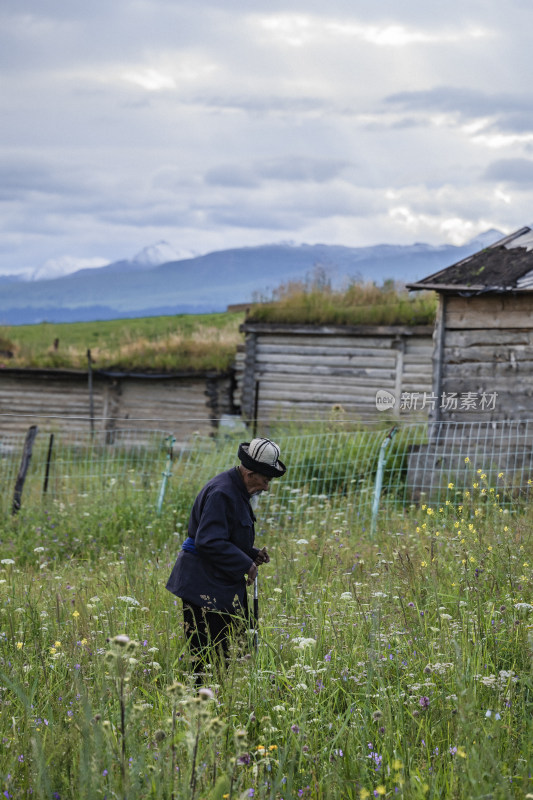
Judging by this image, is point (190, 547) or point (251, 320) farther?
point (251, 320)

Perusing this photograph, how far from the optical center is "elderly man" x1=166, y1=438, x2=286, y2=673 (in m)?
4.10

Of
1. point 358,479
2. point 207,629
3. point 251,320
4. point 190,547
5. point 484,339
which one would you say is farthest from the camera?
point 251,320

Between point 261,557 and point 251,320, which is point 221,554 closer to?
point 261,557

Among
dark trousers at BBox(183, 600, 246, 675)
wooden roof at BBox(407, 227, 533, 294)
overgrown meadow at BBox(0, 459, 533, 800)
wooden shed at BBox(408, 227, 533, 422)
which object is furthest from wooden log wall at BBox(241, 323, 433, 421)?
dark trousers at BBox(183, 600, 246, 675)

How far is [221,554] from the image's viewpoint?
4.09 meters

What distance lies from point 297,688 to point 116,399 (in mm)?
18919

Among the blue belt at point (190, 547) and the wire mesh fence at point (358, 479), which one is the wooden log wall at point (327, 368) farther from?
the blue belt at point (190, 547)

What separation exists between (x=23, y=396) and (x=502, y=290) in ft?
52.2

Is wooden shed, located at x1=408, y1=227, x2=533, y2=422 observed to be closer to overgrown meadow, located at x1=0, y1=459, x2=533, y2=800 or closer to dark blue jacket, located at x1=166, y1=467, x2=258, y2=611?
overgrown meadow, located at x1=0, y1=459, x2=533, y2=800

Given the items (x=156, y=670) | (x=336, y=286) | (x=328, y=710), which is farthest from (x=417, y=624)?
(x=336, y=286)

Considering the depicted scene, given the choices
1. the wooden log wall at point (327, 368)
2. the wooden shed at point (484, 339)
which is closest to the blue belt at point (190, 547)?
the wooden shed at point (484, 339)

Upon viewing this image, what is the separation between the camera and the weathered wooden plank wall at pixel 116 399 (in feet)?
67.6

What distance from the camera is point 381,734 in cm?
301

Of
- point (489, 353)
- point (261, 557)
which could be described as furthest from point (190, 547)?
point (489, 353)
